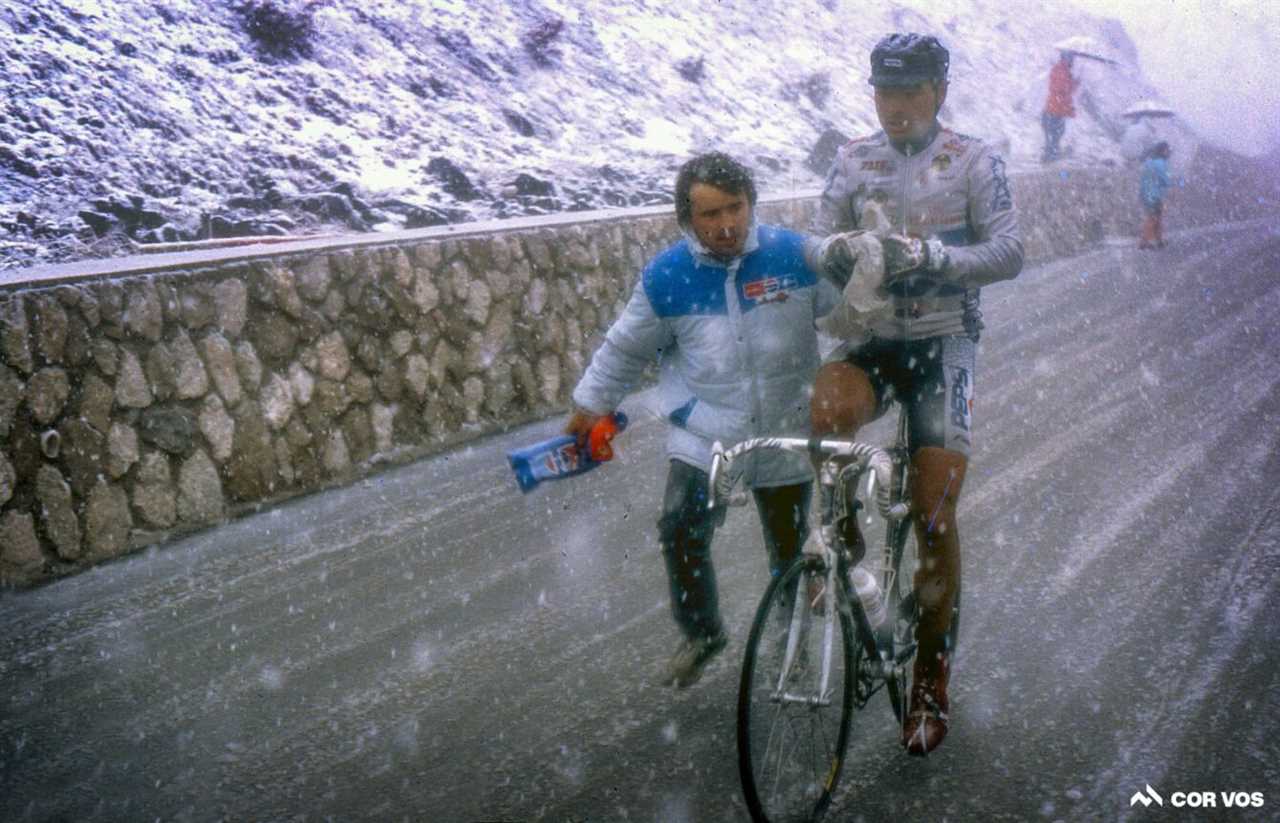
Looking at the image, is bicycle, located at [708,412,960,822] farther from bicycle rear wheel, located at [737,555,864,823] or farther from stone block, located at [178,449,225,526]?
stone block, located at [178,449,225,526]

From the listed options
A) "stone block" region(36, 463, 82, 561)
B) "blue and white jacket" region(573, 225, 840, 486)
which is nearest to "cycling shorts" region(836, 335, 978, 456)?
"blue and white jacket" region(573, 225, 840, 486)

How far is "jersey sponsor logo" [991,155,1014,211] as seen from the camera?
3.84 metres

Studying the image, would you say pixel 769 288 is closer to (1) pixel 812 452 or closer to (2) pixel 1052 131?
(1) pixel 812 452

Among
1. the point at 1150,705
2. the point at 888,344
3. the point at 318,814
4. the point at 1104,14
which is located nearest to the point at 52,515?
the point at 318,814

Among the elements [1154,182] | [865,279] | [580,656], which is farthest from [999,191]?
[1154,182]

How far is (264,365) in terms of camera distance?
785 cm

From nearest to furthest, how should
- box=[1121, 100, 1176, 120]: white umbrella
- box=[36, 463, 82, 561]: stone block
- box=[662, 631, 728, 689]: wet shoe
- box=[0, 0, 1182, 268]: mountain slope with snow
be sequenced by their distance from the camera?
box=[662, 631, 728, 689]: wet shoe < box=[36, 463, 82, 561]: stone block < box=[0, 0, 1182, 268]: mountain slope with snow < box=[1121, 100, 1176, 120]: white umbrella

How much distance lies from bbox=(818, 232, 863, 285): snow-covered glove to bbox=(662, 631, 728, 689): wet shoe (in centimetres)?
135

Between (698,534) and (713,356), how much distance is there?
59 cm

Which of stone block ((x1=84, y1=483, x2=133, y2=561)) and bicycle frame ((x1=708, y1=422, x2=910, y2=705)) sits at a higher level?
bicycle frame ((x1=708, y1=422, x2=910, y2=705))

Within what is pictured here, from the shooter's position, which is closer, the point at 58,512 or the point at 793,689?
the point at 793,689

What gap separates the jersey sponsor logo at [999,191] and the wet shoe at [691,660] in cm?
167

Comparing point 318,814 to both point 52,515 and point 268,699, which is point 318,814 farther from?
point 52,515

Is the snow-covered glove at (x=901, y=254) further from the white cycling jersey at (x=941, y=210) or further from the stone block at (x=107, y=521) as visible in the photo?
the stone block at (x=107, y=521)
